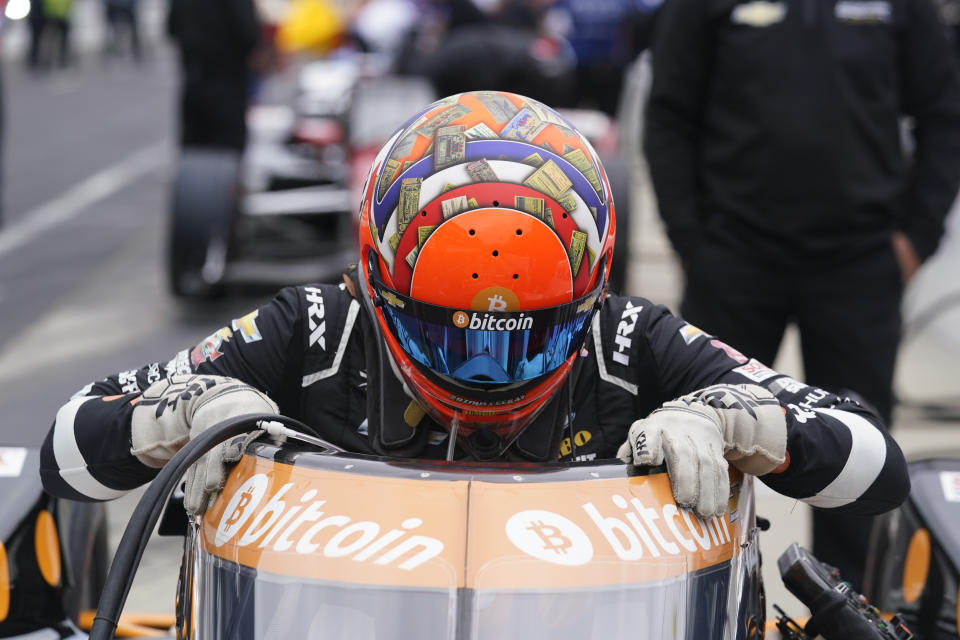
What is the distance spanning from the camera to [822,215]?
3.64 meters

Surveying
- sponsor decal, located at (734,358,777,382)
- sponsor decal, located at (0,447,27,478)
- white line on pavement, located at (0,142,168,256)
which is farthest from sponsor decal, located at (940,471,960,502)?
white line on pavement, located at (0,142,168,256)

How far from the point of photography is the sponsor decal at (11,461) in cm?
275

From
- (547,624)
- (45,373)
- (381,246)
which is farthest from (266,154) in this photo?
(547,624)

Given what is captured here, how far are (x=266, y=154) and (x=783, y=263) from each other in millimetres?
5636

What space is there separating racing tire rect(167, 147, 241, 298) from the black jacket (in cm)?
391

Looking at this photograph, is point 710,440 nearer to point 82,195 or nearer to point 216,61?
point 216,61

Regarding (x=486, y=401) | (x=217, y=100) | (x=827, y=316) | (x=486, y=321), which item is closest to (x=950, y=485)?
(x=827, y=316)

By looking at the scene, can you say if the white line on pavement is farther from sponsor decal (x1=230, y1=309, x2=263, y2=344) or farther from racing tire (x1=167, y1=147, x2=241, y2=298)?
sponsor decal (x1=230, y1=309, x2=263, y2=344)

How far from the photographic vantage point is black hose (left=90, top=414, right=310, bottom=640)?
1668mm

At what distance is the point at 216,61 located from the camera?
866 centimetres

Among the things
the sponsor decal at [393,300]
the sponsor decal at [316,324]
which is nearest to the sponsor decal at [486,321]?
the sponsor decal at [393,300]

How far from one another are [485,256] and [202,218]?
5469 mm

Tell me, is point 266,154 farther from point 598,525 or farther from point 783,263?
point 598,525

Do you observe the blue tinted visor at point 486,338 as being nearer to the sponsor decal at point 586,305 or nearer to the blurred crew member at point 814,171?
the sponsor decal at point 586,305
